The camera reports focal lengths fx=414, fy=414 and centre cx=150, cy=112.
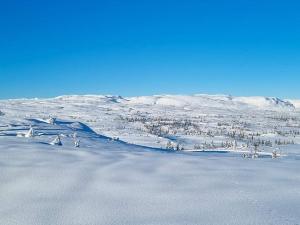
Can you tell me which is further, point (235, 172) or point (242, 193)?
point (235, 172)

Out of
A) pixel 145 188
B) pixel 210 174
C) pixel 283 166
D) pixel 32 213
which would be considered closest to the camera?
pixel 32 213

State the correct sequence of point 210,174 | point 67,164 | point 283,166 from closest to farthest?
point 210,174
point 67,164
point 283,166

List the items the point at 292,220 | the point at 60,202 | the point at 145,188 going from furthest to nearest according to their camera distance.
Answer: the point at 145,188 → the point at 60,202 → the point at 292,220

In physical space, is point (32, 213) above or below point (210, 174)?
below

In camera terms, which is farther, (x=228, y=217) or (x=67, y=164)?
(x=67, y=164)

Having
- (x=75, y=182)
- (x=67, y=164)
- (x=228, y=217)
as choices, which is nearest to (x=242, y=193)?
(x=228, y=217)

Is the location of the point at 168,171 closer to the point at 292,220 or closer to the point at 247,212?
the point at 247,212

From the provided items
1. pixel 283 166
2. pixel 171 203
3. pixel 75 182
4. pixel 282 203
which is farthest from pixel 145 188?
pixel 283 166

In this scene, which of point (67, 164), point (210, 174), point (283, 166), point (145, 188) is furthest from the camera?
point (283, 166)

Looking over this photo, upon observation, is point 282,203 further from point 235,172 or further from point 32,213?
point 32,213
